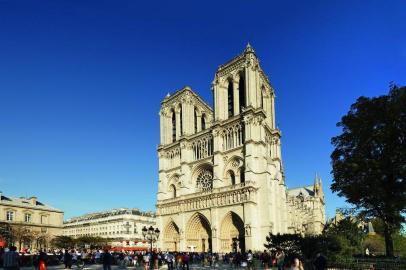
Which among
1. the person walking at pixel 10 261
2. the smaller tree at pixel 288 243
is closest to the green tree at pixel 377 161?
the smaller tree at pixel 288 243

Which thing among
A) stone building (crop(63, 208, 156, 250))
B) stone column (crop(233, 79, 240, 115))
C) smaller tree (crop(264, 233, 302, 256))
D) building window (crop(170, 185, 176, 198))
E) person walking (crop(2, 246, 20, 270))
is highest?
stone column (crop(233, 79, 240, 115))

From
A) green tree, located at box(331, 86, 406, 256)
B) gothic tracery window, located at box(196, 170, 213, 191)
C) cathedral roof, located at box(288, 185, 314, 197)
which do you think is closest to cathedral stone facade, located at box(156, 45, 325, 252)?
gothic tracery window, located at box(196, 170, 213, 191)

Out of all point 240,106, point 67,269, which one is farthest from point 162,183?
point 67,269

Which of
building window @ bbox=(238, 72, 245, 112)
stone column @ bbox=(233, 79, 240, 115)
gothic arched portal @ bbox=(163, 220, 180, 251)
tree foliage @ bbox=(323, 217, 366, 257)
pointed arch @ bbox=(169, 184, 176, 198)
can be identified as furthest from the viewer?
pointed arch @ bbox=(169, 184, 176, 198)

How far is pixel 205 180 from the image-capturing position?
5362 cm

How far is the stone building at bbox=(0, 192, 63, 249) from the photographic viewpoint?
5632 centimetres

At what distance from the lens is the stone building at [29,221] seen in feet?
185

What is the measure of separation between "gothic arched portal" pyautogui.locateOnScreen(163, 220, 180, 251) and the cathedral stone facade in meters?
0.14

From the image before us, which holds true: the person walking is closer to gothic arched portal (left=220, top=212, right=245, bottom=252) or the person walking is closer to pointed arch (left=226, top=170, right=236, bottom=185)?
gothic arched portal (left=220, top=212, right=245, bottom=252)

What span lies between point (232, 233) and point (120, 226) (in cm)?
6000

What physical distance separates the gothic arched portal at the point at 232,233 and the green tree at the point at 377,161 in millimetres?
18107

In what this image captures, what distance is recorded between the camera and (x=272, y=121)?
5616 centimetres

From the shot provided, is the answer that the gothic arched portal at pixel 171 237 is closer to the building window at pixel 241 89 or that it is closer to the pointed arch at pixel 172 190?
the pointed arch at pixel 172 190

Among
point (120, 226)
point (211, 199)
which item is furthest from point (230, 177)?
point (120, 226)
